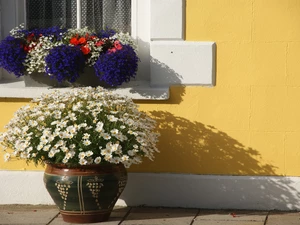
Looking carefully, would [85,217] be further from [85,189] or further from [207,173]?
[207,173]

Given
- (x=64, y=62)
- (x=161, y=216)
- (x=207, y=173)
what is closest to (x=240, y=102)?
(x=207, y=173)

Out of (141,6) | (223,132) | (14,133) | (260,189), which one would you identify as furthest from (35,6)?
(260,189)

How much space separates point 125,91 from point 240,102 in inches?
36.2

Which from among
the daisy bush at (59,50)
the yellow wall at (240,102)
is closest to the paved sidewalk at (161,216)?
the yellow wall at (240,102)

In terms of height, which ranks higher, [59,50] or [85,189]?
[59,50]

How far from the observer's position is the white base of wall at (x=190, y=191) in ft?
20.3

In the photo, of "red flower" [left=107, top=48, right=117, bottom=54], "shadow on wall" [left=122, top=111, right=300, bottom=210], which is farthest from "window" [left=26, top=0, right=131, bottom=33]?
"shadow on wall" [left=122, top=111, right=300, bottom=210]

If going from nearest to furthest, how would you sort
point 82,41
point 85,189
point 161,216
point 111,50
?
point 85,189
point 161,216
point 111,50
point 82,41

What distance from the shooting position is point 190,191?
629 centimetres

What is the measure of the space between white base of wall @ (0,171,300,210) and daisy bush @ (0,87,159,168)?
496 mm

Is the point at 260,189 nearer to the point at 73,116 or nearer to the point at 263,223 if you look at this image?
the point at 263,223

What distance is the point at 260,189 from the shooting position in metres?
6.20

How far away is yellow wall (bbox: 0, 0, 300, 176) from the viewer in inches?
239

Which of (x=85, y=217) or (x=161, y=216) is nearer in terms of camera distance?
(x=85, y=217)
